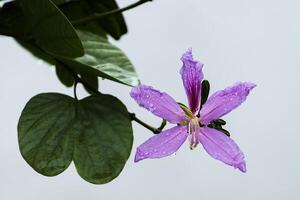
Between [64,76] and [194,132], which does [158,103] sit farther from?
[64,76]

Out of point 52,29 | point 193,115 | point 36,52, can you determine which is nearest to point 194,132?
point 193,115

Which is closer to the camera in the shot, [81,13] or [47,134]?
[47,134]

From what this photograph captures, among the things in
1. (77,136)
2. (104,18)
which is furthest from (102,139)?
(104,18)

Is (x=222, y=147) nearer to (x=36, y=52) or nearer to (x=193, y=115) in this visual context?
(x=193, y=115)

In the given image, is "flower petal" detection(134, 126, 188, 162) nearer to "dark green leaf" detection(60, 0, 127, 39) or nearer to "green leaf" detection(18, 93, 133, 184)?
"green leaf" detection(18, 93, 133, 184)

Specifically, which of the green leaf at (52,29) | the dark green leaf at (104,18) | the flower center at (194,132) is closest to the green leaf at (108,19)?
the dark green leaf at (104,18)

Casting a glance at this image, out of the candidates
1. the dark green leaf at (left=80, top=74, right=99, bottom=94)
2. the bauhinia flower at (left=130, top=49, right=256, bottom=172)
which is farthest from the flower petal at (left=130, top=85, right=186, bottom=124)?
the dark green leaf at (left=80, top=74, right=99, bottom=94)

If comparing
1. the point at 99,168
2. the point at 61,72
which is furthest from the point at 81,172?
the point at 61,72
